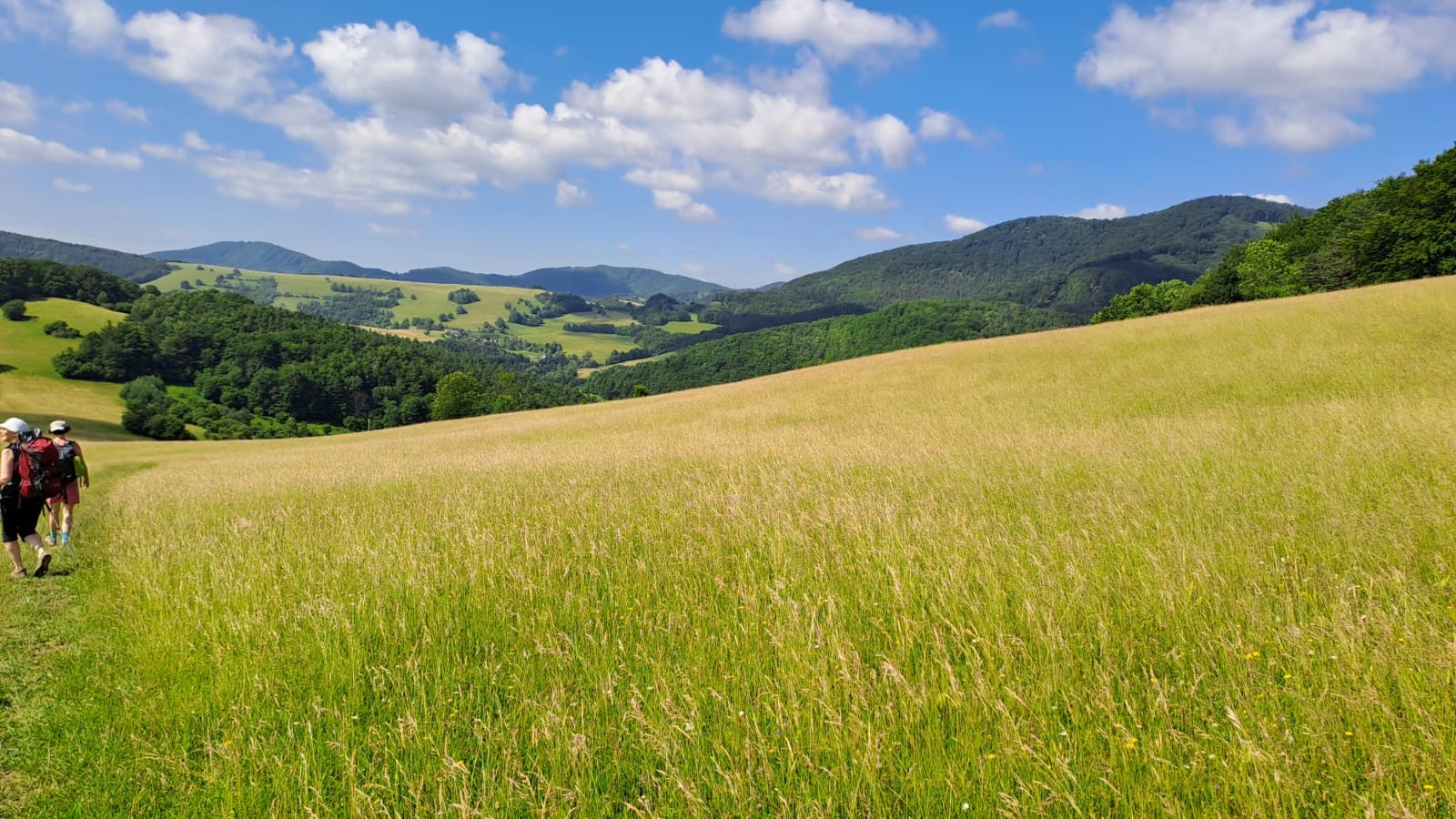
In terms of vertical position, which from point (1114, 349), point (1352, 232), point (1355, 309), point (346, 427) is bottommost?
point (346, 427)

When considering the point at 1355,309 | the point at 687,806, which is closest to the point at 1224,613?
the point at 687,806

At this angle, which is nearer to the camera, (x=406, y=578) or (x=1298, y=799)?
(x=1298, y=799)

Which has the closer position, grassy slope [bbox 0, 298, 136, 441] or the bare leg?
the bare leg

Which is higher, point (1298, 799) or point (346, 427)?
point (1298, 799)

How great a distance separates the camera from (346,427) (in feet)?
396

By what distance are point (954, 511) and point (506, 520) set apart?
5.32 meters

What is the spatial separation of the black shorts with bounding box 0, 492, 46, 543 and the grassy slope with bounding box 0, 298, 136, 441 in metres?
64.8

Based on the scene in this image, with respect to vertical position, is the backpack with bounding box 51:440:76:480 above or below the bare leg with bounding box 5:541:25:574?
above

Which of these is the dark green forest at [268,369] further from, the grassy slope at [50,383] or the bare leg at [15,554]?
the bare leg at [15,554]

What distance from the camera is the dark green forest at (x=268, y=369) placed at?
110 metres

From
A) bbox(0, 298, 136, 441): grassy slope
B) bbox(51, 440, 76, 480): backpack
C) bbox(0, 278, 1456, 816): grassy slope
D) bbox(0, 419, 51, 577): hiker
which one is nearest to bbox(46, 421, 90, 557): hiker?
bbox(51, 440, 76, 480): backpack

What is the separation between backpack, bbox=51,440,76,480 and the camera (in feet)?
34.4

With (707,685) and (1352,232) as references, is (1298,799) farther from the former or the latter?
(1352,232)

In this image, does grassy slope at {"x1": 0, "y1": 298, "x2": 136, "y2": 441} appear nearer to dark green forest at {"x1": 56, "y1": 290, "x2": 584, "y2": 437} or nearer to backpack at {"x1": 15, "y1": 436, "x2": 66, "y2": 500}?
dark green forest at {"x1": 56, "y1": 290, "x2": 584, "y2": 437}
